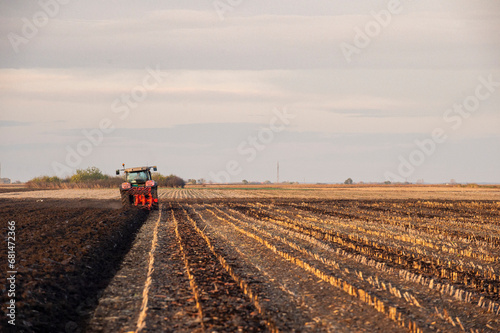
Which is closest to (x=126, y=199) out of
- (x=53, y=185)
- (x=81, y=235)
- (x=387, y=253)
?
(x=81, y=235)

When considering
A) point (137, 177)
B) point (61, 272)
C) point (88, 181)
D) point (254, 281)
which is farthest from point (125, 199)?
point (88, 181)

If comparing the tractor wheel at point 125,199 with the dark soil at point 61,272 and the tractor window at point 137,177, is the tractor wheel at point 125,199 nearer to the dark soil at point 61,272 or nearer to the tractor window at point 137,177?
the tractor window at point 137,177

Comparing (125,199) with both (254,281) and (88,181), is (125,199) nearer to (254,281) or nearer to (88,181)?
(254,281)

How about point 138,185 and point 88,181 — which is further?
point 88,181

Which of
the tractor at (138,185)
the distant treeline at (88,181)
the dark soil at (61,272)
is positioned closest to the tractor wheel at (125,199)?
the tractor at (138,185)

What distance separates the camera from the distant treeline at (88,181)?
9788 cm

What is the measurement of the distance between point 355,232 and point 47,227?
40.3ft

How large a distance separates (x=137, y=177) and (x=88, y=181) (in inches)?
3035

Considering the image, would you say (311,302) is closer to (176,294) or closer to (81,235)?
(176,294)

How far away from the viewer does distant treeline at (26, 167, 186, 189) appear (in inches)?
3853

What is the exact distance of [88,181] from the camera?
101 metres

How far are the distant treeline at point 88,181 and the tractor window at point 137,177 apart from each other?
2770 inches

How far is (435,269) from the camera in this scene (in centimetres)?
1157

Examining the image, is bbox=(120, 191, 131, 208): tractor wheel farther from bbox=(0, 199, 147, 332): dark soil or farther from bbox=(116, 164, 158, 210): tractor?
bbox=(0, 199, 147, 332): dark soil
